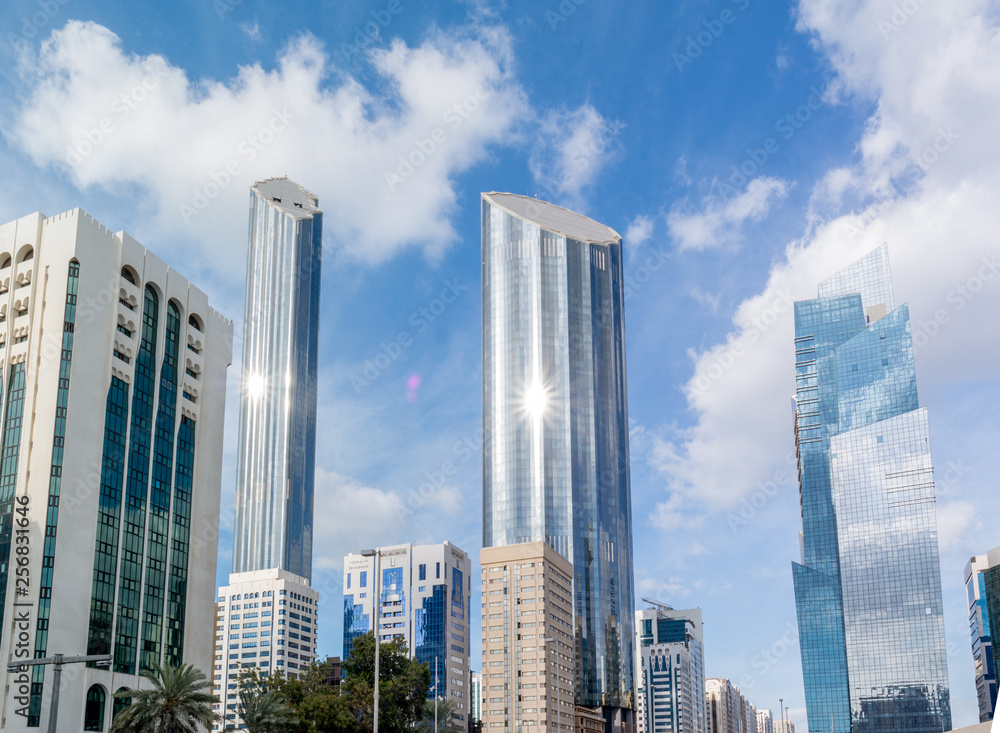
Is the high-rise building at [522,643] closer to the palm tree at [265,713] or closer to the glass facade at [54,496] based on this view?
the palm tree at [265,713]

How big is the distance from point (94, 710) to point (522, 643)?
77155 mm

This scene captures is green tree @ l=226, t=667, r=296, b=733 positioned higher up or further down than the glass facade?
further down

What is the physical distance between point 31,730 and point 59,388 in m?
29.4

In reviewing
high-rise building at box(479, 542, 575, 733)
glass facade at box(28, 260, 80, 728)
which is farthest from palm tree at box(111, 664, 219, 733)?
high-rise building at box(479, 542, 575, 733)

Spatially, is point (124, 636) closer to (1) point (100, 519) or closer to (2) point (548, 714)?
(1) point (100, 519)

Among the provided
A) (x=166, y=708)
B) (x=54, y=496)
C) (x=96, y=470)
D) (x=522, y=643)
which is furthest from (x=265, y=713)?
(x=522, y=643)

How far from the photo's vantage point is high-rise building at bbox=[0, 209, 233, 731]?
83.9 meters

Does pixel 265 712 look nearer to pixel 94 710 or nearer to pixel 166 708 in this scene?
pixel 166 708

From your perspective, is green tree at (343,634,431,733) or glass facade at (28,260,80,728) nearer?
glass facade at (28,260,80,728)

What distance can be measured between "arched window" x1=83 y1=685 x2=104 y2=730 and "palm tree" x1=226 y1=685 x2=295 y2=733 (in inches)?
717

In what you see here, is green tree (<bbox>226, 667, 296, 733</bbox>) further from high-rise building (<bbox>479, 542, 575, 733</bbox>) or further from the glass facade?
high-rise building (<bbox>479, 542, 575, 733</bbox>)

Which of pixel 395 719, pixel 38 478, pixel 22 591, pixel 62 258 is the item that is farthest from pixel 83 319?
pixel 395 719

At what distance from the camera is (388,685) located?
86.6m

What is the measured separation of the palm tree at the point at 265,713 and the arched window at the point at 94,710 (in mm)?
18218
